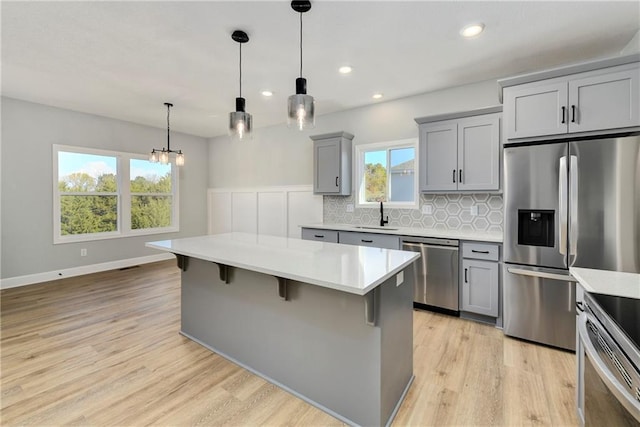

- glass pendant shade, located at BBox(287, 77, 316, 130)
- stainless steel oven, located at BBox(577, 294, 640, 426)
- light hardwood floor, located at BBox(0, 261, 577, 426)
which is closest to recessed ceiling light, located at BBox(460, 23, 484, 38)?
glass pendant shade, located at BBox(287, 77, 316, 130)

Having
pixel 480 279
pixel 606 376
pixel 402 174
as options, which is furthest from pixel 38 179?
pixel 606 376

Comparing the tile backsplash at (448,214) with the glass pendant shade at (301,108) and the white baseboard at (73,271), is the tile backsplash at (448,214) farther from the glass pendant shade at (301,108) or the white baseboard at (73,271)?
the white baseboard at (73,271)

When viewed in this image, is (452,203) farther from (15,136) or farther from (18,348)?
(15,136)

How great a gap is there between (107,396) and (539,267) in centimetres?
347

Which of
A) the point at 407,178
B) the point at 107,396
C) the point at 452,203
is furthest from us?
the point at 407,178

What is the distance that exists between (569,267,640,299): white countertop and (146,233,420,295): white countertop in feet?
2.72

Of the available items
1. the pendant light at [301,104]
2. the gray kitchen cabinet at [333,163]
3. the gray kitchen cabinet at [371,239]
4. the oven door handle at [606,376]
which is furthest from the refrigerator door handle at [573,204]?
the gray kitchen cabinet at [333,163]

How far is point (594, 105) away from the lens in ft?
7.63

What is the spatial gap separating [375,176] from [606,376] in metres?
3.57

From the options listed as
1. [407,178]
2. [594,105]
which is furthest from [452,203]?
[594,105]

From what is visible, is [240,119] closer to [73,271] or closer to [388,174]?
[388,174]

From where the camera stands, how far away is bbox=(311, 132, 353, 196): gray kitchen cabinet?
14.2 ft

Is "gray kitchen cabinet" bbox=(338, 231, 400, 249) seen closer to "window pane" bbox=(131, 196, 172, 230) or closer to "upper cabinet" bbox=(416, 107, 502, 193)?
"upper cabinet" bbox=(416, 107, 502, 193)

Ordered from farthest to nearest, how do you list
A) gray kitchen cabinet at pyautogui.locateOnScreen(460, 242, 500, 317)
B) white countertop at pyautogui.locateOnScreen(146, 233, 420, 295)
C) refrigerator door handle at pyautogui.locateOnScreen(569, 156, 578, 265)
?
gray kitchen cabinet at pyautogui.locateOnScreen(460, 242, 500, 317) < refrigerator door handle at pyautogui.locateOnScreen(569, 156, 578, 265) < white countertop at pyautogui.locateOnScreen(146, 233, 420, 295)
